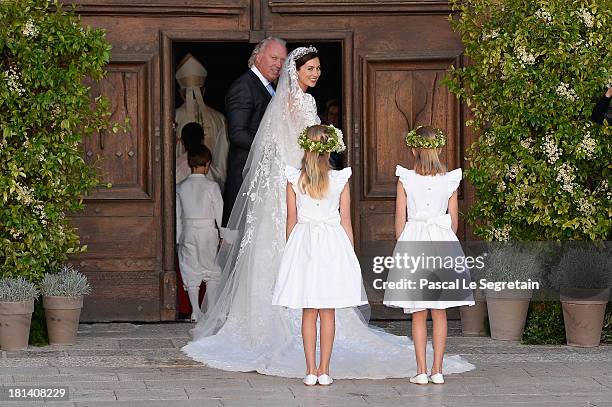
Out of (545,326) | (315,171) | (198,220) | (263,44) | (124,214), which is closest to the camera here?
(315,171)

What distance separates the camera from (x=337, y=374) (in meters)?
8.77

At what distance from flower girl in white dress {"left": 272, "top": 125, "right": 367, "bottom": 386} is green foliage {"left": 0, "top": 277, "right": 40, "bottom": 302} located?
7.04ft

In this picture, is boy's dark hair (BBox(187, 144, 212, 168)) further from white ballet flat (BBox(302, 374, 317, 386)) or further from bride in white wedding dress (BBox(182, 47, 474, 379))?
white ballet flat (BBox(302, 374, 317, 386))

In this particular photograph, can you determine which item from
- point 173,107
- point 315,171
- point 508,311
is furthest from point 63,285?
point 508,311

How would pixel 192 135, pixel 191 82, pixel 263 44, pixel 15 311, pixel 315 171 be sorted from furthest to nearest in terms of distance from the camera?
pixel 191 82, pixel 192 135, pixel 263 44, pixel 15 311, pixel 315 171

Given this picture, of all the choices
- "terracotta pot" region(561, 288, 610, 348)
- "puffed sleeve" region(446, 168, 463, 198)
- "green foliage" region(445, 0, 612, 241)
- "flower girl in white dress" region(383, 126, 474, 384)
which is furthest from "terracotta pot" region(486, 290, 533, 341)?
"puffed sleeve" region(446, 168, 463, 198)

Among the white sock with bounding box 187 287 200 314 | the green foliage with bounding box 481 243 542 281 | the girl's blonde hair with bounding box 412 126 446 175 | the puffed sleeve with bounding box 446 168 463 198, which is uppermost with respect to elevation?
the girl's blonde hair with bounding box 412 126 446 175

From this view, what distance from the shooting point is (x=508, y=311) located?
10.3m

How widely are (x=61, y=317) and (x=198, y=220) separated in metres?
2.27

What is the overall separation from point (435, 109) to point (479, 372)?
3.11 metres

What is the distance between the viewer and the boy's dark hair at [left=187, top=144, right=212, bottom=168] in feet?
39.5

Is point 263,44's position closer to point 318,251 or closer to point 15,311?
point 318,251

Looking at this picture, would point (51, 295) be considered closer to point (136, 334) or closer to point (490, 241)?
point (136, 334)

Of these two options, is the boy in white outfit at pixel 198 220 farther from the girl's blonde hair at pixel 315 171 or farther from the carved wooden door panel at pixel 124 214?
the girl's blonde hair at pixel 315 171
